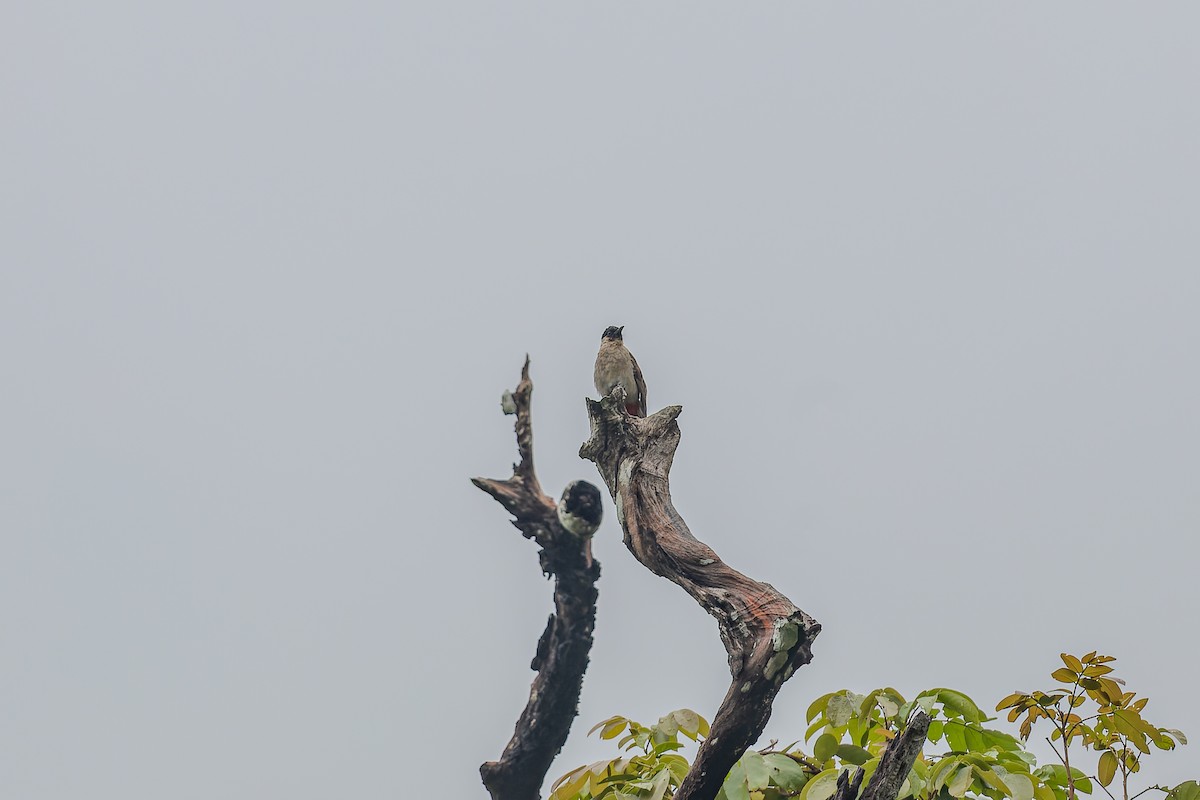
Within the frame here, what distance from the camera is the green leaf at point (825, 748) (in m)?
2.84

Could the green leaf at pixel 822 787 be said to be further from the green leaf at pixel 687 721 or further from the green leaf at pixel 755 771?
the green leaf at pixel 687 721

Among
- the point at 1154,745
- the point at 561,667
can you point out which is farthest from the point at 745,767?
the point at 561,667

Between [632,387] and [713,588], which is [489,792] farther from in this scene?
[632,387]

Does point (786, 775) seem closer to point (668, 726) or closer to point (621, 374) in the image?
point (668, 726)

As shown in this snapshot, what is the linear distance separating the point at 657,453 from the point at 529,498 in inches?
32.1

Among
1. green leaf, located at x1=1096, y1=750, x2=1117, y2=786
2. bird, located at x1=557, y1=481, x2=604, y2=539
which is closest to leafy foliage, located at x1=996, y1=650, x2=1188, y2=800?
green leaf, located at x1=1096, y1=750, x2=1117, y2=786

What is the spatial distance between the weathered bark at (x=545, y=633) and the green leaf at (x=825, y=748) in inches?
61.7

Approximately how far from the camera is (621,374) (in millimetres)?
5934

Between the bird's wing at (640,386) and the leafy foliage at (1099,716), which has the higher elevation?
the bird's wing at (640,386)

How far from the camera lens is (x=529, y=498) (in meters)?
4.41

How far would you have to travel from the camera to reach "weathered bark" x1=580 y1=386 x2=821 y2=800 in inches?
114

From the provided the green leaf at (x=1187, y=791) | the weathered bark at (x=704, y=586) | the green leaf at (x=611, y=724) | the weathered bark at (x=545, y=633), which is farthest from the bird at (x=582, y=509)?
the green leaf at (x=1187, y=791)

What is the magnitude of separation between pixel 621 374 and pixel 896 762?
12.3 ft

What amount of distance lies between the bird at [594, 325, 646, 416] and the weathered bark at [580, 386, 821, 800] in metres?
1.89
